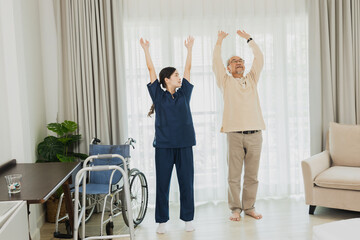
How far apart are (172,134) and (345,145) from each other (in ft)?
6.36

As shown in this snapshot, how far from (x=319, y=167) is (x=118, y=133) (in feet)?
6.90

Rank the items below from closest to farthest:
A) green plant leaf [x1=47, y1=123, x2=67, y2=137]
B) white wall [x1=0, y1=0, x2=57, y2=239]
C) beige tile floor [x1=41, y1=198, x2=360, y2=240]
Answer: white wall [x1=0, y1=0, x2=57, y2=239] < beige tile floor [x1=41, y1=198, x2=360, y2=240] < green plant leaf [x1=47, y1=123, x2=67, y2=137]

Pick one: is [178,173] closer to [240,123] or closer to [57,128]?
[240,123]

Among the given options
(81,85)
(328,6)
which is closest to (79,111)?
(81,85)

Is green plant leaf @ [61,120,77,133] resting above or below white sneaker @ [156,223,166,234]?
above

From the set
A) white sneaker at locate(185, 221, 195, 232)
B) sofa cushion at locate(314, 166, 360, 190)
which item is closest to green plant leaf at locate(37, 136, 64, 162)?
white sneaker at locate(185, 221, 195, 232)

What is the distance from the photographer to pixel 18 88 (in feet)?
11.3

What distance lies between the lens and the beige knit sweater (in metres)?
3.85

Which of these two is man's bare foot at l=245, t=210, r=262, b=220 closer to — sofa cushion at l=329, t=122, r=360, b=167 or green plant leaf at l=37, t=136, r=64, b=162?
sofa cushion at l=329, t=122, r=360, b=167

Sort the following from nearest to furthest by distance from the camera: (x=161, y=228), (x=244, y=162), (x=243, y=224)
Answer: (x=161, y=228) < (x=243, y=224) < (x=244, y=162)

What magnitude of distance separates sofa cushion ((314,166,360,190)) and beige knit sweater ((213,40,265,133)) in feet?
2.49

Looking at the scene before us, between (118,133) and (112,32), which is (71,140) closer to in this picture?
(118,133)

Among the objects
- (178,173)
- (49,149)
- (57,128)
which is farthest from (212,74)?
(49,149)

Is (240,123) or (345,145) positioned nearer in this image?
(240,123)
